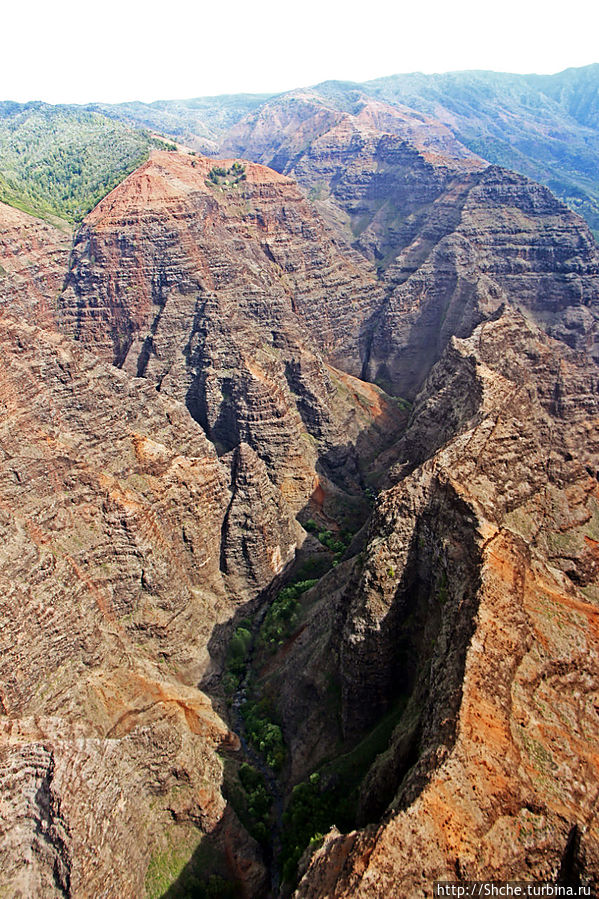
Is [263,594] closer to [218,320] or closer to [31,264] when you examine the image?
[218,320]

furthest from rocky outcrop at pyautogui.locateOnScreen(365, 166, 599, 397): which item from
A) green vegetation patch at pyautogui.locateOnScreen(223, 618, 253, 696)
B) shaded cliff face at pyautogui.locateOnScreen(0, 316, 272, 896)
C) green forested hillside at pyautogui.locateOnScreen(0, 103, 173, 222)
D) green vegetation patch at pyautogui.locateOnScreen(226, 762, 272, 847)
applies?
green vegetation patch at pyautogui.locateOnScreen(226, 762, 272, 847)

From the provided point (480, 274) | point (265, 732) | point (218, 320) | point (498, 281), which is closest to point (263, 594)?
point (265, 732)

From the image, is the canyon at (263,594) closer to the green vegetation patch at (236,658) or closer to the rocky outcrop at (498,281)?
the green vegetation patch at (236,658)

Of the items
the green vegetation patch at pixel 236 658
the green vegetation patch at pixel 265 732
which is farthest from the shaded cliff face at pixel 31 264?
the green vegetation patch at pixel 265 732

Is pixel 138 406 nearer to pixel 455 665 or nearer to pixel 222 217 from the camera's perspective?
pixel 455 665

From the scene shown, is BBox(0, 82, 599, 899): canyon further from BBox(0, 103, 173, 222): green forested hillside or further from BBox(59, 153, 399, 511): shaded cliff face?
BBox(0, 103, 173, 222): green forested hillside
